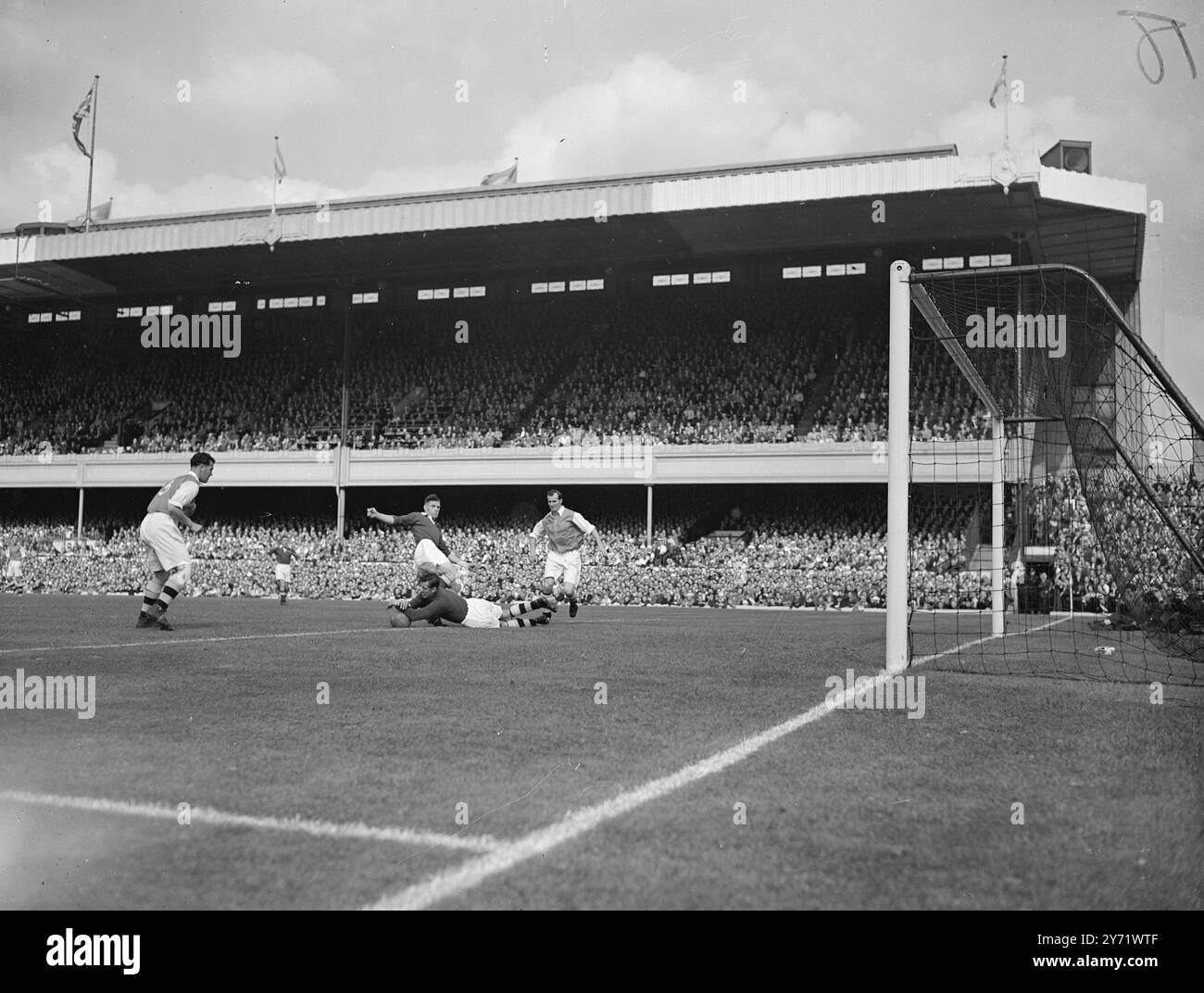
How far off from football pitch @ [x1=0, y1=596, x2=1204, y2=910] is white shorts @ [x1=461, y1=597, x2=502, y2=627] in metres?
5.38

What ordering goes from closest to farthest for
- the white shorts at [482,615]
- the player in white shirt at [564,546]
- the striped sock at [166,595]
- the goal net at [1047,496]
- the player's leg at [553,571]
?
the goal net at [1047,496] < the striped sock at [166,595] < the white shorts at [482,615] < the player in white shirt at [564,546] < the player's leg at [553,571]

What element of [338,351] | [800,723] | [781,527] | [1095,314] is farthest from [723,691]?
[338,351]

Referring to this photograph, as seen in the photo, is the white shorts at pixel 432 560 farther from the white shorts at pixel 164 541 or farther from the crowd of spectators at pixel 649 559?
the crowd of spectators at pixel 649 559

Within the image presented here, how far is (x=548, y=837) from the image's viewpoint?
11.0ft

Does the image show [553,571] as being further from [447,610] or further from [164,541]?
[164,541]

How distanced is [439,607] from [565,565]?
4657 mm

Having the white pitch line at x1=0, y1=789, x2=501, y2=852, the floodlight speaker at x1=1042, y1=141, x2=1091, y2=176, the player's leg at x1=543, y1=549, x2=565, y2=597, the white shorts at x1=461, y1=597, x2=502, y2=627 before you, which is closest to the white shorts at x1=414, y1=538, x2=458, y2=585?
the white shorts at x1=461, y1=597, x2=502, y2=627

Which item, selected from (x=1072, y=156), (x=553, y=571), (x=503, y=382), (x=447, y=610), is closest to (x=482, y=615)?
(x=447, y=610)

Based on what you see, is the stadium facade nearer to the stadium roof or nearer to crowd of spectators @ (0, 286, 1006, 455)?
the stadium roof

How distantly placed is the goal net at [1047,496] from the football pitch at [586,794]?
2.96 m

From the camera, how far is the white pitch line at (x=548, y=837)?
9.20ft

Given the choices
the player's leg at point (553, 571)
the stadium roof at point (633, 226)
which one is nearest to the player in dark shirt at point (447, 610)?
the player's leg at point (553, 571)

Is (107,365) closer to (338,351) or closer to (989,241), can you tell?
(338,351)
